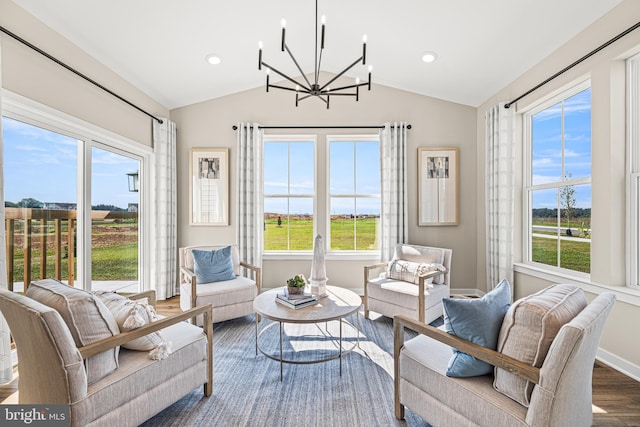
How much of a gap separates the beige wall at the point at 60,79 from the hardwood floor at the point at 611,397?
7.00 feet

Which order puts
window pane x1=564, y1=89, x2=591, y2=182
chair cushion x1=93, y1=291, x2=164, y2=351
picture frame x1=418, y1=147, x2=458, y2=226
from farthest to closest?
picture frame x1=418, y1=147, x2=458, y2=226
window pane x1=564, y1=89, x2=591, y2=182
chair cushion x1=93, y1=291, x2=164, y2=351

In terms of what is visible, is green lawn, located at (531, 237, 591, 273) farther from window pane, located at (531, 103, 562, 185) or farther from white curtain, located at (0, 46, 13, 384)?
white curtain, located at (0, 46, 13, 384)

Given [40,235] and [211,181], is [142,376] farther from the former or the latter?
[211,181]

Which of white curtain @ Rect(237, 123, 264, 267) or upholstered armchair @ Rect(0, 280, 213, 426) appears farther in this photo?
white curtain @ Rect(237, 123, 264, 267)

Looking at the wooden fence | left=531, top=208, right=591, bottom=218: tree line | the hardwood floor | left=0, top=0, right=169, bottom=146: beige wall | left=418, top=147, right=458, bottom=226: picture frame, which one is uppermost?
left=0, top=0, right=169, bottom=146: beige wall

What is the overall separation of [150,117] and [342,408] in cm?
403

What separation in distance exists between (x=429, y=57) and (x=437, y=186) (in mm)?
1684

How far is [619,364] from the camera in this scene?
2295mm

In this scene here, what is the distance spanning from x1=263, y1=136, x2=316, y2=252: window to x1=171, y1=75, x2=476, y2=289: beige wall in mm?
196

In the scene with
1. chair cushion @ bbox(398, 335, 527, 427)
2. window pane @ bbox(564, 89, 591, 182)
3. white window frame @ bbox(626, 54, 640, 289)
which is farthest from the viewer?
window pane @ bbox(564, 89, 591, 182)

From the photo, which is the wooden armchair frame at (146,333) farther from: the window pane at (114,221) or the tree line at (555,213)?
the tree line at (555,213)

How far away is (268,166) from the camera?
448cm

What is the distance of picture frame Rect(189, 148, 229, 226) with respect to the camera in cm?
432

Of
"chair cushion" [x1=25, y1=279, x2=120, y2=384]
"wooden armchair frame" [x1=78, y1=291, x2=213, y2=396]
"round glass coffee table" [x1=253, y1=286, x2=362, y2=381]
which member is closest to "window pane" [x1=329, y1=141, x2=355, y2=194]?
"round glass coffee table" [x1=253, y1=286, x2=362, y2=381]
